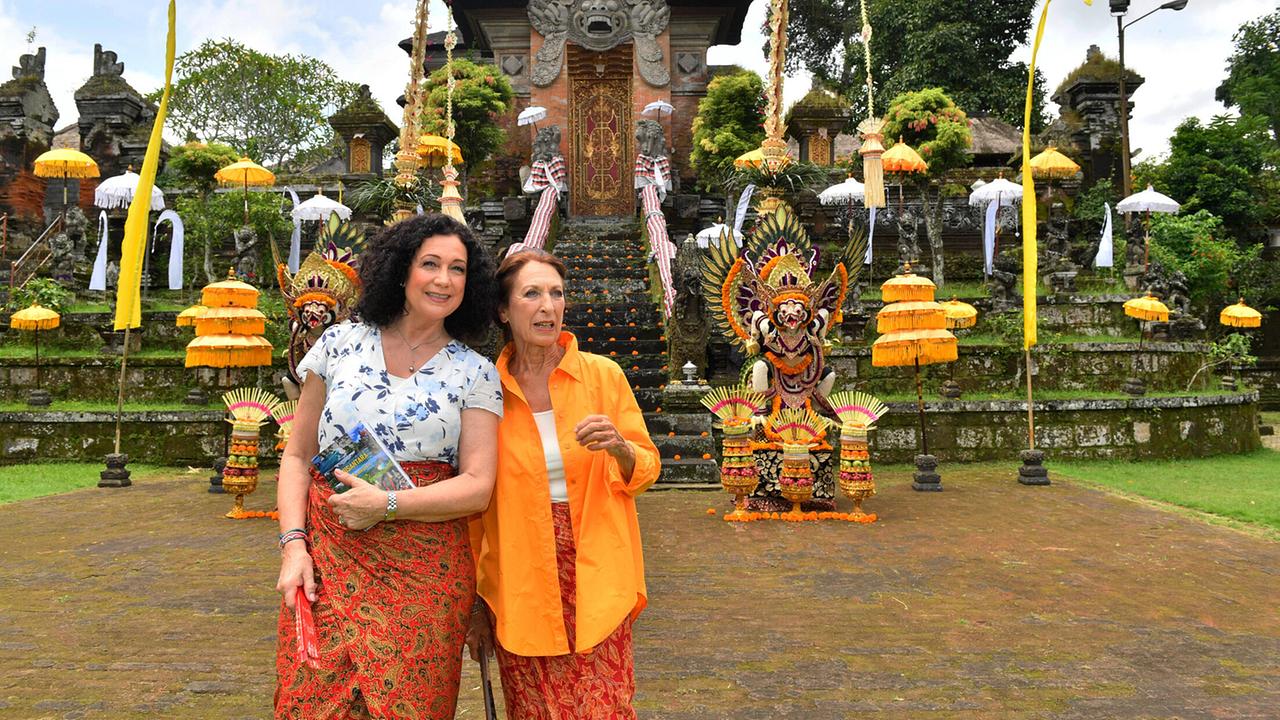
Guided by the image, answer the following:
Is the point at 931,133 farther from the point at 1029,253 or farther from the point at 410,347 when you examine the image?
the point at 410,347

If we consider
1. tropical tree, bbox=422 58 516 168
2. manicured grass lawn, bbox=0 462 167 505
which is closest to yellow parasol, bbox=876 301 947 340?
manicured grass lawn, bbox=0 462 167 505

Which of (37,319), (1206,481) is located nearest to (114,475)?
(37,319)

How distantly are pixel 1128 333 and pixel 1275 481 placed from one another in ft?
14.1

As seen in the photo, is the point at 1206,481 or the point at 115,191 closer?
the point at 1206,481

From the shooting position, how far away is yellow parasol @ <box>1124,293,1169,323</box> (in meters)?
11.9

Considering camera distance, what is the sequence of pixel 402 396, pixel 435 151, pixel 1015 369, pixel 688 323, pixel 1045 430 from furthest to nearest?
pixel 435 151
pixel 1015 369
pixel 1045 430
pixel 688 323
pixel 402 396

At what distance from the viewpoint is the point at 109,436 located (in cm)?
1084

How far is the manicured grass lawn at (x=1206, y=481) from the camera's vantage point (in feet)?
24.7

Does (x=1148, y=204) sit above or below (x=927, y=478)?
above

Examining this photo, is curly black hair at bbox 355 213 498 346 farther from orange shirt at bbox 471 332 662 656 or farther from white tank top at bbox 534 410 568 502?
white tank top at bbox 534 410 568 502

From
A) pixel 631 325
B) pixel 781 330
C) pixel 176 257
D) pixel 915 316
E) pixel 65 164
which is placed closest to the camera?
pixel 781 330

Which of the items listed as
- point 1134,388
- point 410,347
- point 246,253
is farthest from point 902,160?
point 410,347

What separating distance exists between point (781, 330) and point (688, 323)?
9.86ft

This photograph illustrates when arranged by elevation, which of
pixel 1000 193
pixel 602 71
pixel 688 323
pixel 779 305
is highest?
pixel 602 71
